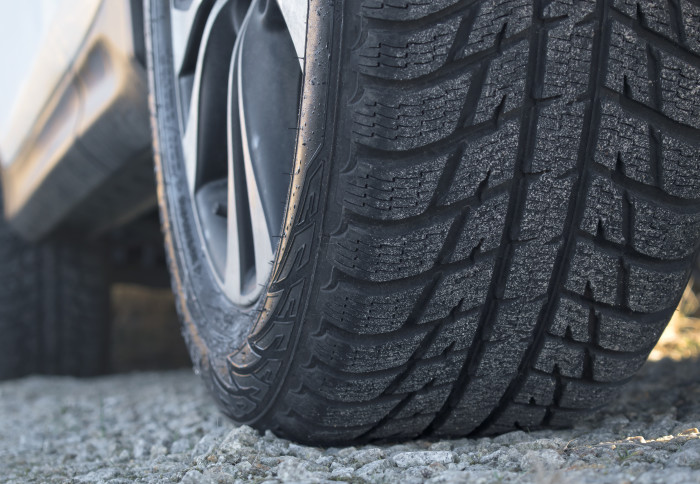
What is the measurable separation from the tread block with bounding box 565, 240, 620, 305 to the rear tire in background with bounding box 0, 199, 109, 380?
2.31 metres

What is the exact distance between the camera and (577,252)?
3.58 feet

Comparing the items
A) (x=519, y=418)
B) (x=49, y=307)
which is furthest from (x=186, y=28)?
(x=49, y=307)

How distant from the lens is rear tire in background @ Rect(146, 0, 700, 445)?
98cm

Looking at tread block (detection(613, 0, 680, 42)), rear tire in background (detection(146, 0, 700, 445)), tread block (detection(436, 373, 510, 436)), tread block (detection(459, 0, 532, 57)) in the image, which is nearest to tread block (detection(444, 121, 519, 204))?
rear tire in background (detection(146, 0, 700, 445))

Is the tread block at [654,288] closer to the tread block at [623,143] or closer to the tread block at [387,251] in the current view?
the tread block at [623,143]

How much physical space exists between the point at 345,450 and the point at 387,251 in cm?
38

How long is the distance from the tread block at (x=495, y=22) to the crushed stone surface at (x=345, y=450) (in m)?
0.56

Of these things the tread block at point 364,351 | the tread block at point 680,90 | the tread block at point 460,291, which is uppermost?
the tread block at point 680,90

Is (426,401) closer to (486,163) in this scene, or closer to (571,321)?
(571,321)

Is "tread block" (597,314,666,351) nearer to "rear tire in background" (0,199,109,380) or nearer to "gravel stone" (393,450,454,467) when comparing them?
"gravel stone" (393,450,454,467)

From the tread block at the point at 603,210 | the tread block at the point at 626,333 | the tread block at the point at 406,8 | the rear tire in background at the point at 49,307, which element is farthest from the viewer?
the rear tire in background at the point at 49,307

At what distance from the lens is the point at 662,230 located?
1119 millimetres

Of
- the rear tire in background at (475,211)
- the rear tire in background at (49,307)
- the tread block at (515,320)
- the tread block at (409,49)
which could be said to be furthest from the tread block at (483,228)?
the rear tire in background at (49,307)

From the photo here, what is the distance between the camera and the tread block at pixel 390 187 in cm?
100
